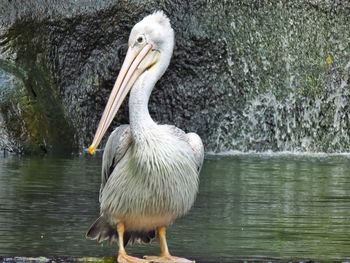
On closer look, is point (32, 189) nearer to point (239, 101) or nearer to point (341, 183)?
point (341, 183)

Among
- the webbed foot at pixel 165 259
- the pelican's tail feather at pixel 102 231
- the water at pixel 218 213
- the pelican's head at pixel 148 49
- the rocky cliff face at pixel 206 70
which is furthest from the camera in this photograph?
A: the rocky cliff face at pixel 206 70

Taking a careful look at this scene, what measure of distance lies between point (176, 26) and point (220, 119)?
171 centimetres

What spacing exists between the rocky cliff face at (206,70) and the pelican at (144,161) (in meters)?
9.88

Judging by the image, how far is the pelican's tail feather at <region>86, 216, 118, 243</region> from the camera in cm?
899

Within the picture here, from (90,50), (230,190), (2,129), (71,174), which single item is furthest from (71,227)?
(90,50)

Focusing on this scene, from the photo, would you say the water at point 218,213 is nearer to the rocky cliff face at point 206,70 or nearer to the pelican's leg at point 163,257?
the pelican's leg at point 163,257

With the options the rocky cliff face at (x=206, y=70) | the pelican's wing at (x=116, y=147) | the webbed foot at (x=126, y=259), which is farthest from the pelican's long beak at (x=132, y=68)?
A: the rocky cliff face at (x=206, y=70)

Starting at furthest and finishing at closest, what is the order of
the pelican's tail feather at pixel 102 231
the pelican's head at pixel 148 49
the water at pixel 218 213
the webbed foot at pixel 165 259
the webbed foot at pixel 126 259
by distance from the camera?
the water at pixel 218 213 → the pelican's tail feather at pixel 102 231 → the pelican's head at pixel 148 49 → the webbed foot at pixel 165 259 → the webbed foot at pixel 126 259

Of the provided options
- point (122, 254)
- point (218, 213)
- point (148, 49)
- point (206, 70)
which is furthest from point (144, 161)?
point (206, 70)

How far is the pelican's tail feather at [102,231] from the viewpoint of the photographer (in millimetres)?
8992

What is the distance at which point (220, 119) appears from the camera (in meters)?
20.6

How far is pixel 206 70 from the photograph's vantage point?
20.5 meters

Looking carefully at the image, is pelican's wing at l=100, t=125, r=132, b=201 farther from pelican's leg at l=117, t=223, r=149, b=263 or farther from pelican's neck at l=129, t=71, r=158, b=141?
pelican's leg at l=117, t=223, r=149, b=263

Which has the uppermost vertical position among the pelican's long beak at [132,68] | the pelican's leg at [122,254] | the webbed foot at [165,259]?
the pelican's long beak at [132,68]
